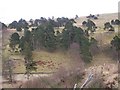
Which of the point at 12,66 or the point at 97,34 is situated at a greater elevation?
the point at 97,34

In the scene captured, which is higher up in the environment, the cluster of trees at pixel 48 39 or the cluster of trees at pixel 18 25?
the cluster of trees at pixel 18 25

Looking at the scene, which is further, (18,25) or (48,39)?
(18,25)

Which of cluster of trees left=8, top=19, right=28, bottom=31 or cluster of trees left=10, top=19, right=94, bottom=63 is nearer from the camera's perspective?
cluster of trees left=10, top=19, right=94, bottom=63

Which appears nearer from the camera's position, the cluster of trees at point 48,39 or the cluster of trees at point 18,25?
the cluster of trees at point 48,39

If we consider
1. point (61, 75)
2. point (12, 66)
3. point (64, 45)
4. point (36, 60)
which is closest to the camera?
point (61, 75)

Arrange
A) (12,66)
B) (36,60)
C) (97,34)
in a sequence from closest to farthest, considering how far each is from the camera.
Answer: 1. (12,66)
2. (36,60)
3. (97,34)

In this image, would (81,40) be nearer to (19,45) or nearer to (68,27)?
(68,27)

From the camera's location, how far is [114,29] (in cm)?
5375

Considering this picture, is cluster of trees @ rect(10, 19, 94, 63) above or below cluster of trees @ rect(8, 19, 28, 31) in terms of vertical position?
below

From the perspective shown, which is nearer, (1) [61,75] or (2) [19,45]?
(1) [61,75]

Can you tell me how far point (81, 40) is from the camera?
4256 centimetres

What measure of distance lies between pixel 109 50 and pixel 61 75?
16403 mm

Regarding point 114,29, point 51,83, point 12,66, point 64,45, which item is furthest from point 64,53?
point 51,83

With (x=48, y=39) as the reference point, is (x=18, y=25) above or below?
above
